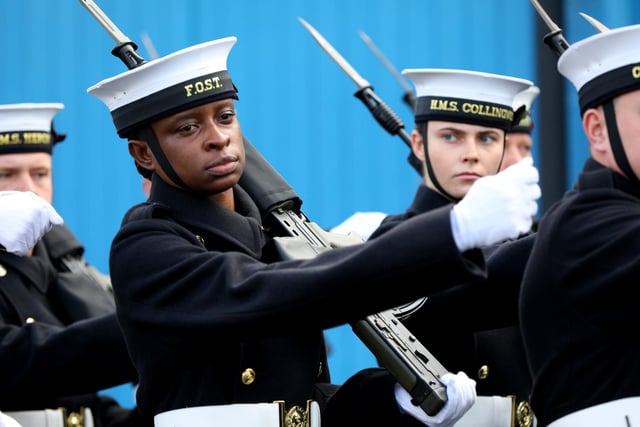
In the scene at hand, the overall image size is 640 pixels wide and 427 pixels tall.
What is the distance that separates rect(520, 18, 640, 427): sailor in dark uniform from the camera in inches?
143

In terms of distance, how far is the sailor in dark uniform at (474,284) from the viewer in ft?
15.4

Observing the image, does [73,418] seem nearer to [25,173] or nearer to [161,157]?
[25,173]

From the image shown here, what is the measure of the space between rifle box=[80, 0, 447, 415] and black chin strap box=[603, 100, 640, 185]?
0.90m

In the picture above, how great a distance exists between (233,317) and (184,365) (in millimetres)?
463

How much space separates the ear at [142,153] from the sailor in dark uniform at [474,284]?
30.7 inches

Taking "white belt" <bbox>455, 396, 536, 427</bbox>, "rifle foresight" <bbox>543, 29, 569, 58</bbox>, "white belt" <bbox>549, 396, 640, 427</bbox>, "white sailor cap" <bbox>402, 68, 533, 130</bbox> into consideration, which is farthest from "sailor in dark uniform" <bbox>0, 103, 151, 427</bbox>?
"white belt" <bbox>549, 396, 640, 427</bbox>

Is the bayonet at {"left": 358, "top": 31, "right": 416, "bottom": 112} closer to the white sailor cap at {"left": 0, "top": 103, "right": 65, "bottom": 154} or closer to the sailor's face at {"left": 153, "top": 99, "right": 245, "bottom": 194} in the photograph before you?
the white sailor cap at {"left": 0, "top": 103, "right": 65, "bottom": 154}

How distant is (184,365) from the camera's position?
412cm

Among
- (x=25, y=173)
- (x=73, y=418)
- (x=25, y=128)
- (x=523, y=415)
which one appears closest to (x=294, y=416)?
(x=523, y=415)

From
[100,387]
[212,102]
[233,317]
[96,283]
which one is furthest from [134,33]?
[233,317]

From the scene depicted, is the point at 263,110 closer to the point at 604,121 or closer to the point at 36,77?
the point at 36,77

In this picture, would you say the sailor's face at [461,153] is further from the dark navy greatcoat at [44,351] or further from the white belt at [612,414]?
the white belt at [612,414]

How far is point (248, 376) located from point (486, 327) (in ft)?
3.35

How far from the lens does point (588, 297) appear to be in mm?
3646
